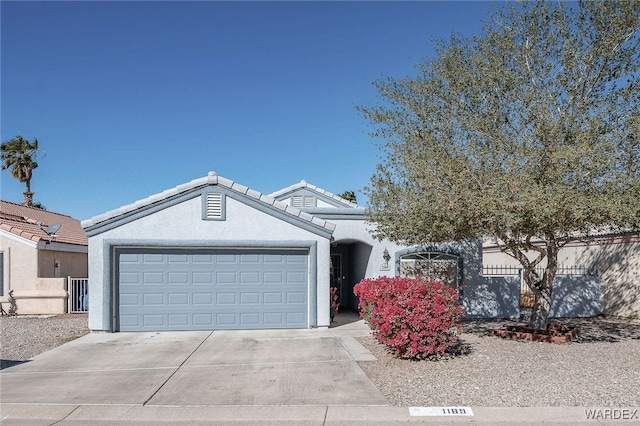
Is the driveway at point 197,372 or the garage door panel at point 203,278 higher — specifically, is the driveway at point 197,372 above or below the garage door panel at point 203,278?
below

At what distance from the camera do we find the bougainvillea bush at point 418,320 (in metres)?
9.73

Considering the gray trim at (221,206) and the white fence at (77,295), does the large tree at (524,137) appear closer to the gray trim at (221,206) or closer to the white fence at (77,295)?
the gray trim at (221,206)

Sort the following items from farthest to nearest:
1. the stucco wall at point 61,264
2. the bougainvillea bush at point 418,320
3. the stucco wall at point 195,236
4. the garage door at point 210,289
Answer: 1. the stucco wall at point 61,264
2. the garage door at point 210,289
3. the stucco wall at point 195,236
4. the bougainvillea bush at point 418,320

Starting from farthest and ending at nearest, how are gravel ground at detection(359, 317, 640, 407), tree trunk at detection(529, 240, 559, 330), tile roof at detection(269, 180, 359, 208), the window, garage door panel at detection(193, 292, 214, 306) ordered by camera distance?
tile roof at detection(269, 180, 359, 208) → the window → garage door panel at detection(193, 292, 214, 306) → tree trunk at detection(529, 240, 559, 330) → gravel ground at detection(359, 317, 640, 407)

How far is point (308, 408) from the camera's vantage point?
6949 millimetres

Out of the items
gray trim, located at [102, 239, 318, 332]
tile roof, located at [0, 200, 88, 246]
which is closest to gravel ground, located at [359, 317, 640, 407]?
gray trim, located at [102, 239, 318, 332]

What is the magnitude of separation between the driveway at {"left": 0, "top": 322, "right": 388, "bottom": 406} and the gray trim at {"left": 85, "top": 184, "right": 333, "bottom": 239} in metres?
2.88

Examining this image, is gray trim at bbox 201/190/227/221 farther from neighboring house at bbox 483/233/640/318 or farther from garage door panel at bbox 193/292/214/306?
neighboring house at bbox 483/233/640/318

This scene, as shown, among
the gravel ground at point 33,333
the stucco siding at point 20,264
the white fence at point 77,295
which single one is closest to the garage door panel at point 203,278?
the gravel ground at point 33,333

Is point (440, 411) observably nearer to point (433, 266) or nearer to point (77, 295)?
point (433, 266)

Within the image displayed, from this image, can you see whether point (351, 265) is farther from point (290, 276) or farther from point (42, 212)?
point (42, 212)

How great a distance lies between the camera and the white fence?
17.7m

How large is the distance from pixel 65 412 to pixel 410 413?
15.2ft

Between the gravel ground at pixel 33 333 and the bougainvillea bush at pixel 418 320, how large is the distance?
741 cm
